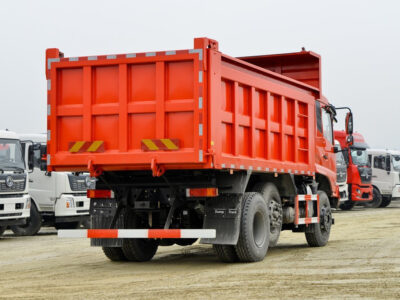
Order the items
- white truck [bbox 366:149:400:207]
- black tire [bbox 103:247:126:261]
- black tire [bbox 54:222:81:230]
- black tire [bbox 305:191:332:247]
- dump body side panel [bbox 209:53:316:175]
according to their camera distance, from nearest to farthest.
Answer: dump body side panel [bbox 209:53:316:175] → black tire [bbox 103:247:126:261] → black tire [bbox 305:191:332:247] → black tire [bbox 54:222:81:230] → white truck [bbox 366:149:400:207]

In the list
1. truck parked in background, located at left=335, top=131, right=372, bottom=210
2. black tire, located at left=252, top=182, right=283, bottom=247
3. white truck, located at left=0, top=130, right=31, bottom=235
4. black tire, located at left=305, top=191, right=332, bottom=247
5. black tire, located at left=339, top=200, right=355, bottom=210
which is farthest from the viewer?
black tire, located at left=339, top=200, right=355, bottom=210

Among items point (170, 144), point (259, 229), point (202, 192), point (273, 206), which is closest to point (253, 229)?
point (259, 229)

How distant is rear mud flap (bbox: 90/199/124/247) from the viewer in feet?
39.2

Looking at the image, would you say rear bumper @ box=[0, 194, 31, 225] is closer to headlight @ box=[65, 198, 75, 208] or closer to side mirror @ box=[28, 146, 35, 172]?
side mirror @ box=[28, 146, 35, 172]

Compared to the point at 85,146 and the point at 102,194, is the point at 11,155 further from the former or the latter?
the point at 85,146

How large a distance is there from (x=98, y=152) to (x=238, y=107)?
6.61 ft

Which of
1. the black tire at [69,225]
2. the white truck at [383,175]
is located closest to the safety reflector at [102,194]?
the black tire at [69,225]

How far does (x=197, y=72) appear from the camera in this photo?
35.5ft

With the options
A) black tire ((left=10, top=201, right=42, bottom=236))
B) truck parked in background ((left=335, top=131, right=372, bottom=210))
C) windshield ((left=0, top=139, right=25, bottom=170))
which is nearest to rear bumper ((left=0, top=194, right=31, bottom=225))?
windshield ((left=0, top=139, right=25, bottom=170))

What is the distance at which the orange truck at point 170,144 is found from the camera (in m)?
10.9

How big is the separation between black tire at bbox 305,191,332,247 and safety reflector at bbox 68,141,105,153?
492 centimetres

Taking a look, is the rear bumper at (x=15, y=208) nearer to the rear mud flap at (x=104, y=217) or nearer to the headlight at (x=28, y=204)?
the headlight at (x=28, y=204)

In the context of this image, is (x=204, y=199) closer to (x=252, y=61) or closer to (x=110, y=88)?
(x=110, y=88)

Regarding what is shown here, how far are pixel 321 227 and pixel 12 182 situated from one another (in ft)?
23.4
